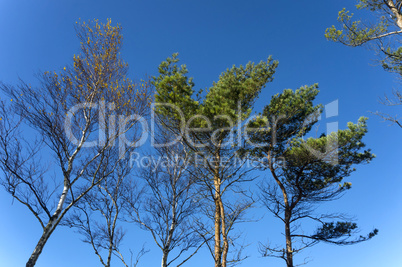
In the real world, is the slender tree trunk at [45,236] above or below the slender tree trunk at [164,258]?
below

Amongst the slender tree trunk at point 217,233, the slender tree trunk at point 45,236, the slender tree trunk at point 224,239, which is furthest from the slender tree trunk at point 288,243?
the slender tree trunk at point 45,236

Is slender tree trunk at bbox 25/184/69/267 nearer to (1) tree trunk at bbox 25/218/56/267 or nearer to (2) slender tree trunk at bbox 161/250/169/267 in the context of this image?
(1) tree trunk at bbox 25/218/56/267

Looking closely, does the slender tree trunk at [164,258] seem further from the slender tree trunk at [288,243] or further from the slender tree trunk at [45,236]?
the slender tree trunk at [45,236]

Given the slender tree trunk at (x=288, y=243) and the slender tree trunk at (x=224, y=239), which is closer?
the slender tree trunk at (x=224, y=239)

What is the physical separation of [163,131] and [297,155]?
4243 mm

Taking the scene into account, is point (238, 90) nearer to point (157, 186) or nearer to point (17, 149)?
point (157, 186)

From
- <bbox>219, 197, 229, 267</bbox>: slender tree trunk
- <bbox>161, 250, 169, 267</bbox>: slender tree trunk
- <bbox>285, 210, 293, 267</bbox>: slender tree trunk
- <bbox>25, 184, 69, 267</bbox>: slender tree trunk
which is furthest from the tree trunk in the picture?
<bbox>285, 210, 293, 267</bbox>: slender tree trunk

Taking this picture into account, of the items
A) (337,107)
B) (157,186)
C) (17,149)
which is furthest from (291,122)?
(17,149)

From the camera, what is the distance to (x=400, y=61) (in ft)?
23.0

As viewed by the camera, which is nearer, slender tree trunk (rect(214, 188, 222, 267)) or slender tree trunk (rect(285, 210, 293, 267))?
slender tree trunk (rect(214, 188, 222, 267))

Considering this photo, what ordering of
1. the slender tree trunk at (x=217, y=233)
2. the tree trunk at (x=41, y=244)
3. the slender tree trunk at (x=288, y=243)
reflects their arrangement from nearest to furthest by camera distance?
the tree trunk at (x=41, y=244) → the slender tree trunk at (x=217, y=233) → the slender tree trunk at (x=288, y=243)

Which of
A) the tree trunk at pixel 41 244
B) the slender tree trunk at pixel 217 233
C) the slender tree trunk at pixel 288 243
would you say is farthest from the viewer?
the slender tree trunk at pixel 288 243

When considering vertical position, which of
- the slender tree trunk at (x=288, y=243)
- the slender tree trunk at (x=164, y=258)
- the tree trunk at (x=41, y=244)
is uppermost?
the slender tree trunk at (x=288, y=243)

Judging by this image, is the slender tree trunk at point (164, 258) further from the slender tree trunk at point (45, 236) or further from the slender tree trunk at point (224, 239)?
the slender tree trunk at point (45, 236)
